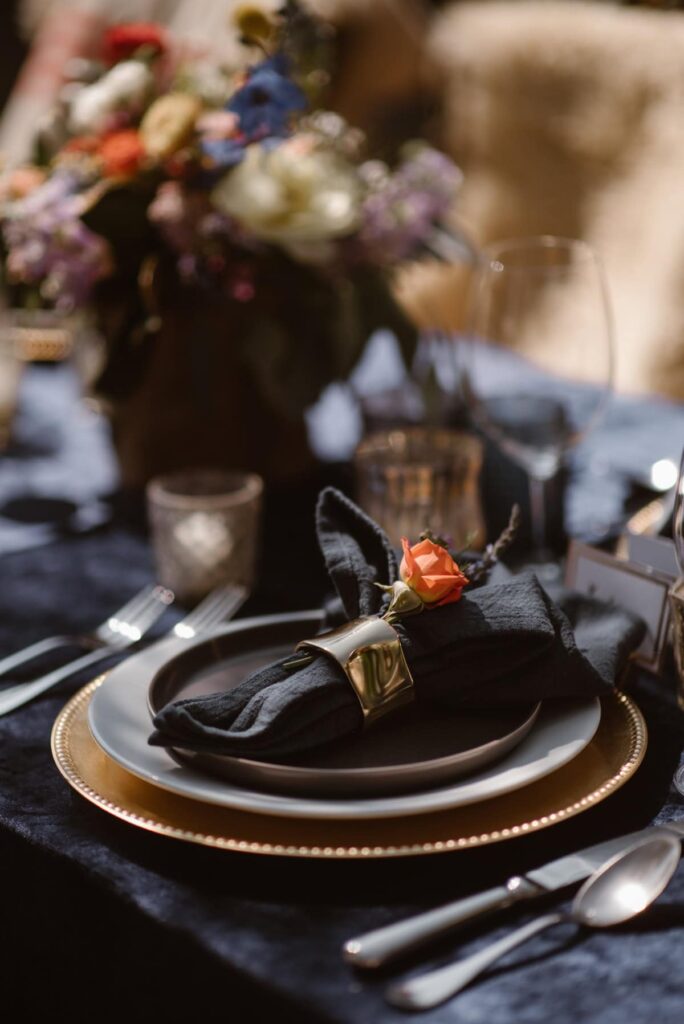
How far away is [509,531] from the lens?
22.7 inches

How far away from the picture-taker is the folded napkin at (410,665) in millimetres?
496

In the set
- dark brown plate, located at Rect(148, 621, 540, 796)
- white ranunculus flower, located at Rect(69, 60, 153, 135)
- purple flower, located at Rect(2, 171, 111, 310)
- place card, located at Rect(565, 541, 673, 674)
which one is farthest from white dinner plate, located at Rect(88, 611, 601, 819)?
Result: white ranunculus flower, located at Rect(69, 60, 153, 135)

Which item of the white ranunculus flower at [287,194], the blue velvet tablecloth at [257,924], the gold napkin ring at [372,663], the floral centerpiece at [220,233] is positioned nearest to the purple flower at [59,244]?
the floral centerpiece at [220,233]

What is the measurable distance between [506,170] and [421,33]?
11.7 inches

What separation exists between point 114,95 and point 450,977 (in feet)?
2.75

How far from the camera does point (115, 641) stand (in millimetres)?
771

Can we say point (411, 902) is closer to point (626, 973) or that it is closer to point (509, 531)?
point (626, 973)

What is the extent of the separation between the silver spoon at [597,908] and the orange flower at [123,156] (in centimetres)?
73

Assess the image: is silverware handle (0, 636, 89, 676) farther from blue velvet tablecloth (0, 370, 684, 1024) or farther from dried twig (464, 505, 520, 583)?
dried twig (464, 505, 520, 583)

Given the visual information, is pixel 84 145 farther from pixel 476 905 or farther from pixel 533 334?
pixel 476 905

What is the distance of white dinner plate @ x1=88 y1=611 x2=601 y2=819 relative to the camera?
0.47 m

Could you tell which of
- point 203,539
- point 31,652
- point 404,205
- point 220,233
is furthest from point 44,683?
point 404,205

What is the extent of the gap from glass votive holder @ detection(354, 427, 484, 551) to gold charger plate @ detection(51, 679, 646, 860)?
33 centimetres

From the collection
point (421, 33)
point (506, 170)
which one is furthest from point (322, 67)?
point (421, 33)
